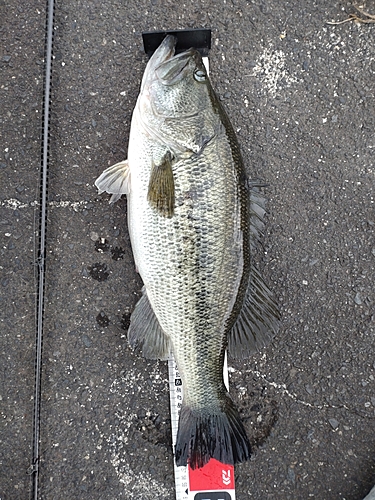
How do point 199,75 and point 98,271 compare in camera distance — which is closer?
point 199,75

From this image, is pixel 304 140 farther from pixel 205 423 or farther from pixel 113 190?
pixel 205 423

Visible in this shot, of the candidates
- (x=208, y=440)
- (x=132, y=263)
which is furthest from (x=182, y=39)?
(x=208, y=440)

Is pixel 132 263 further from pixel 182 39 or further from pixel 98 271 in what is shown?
pixel 182 39

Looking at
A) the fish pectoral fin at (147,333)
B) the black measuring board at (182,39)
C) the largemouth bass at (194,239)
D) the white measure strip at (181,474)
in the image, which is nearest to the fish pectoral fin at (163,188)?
the largemouth bass at (194,239)

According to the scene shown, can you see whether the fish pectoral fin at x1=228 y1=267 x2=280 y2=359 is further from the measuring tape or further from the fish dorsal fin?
the measuring tape

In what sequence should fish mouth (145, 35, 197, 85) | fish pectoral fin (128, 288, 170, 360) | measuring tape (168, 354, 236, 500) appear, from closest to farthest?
fish mouth (145, 35, 197, 85)
fish pectoral fin (128, 288, 170, 360)
measuring tape (168, 354, 236, 500)

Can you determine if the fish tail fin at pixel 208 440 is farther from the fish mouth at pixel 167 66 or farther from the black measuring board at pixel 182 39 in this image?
the black measuring board at pixel 182 39

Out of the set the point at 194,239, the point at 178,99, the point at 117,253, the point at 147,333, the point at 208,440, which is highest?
the point at 178,99

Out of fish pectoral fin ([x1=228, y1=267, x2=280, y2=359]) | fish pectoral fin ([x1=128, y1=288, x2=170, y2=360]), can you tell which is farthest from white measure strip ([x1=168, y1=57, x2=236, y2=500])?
fish pectoral fin ([x1=228, y1=267, x2=280, y2=359])
